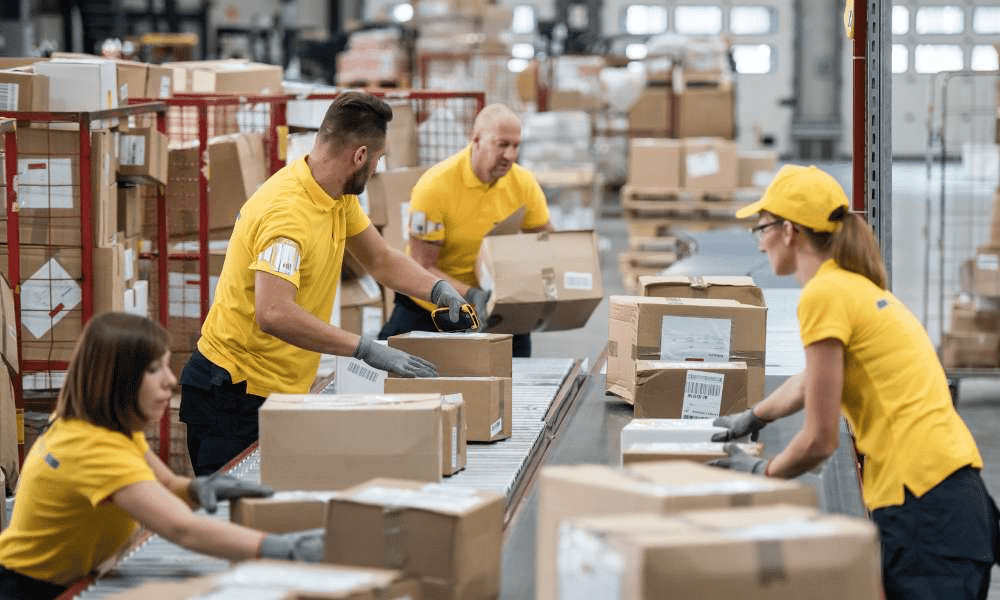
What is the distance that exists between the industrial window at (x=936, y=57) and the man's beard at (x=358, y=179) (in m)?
19.8

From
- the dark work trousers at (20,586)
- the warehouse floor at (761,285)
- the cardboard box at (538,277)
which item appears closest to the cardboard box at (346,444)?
the warehouse floor at (761,285)

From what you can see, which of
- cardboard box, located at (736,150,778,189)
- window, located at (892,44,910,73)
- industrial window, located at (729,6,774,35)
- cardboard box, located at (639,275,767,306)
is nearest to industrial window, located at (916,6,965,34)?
window, located at (892,44,910,73)

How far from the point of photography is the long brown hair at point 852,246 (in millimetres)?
3211

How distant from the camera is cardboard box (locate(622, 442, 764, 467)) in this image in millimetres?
3367

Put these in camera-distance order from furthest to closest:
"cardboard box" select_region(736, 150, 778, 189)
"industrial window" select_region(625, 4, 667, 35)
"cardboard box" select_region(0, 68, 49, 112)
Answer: "industrial window" select_region(625, 4, 667, 35), "cardboard box" select_region(736, 150, 778, 189), "cardboard box" select_region(0, 68, 49, 112)

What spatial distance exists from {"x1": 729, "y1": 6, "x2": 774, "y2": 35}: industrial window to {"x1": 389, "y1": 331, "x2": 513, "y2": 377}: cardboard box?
65.5ft

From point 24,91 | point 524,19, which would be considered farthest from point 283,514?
point 524,19

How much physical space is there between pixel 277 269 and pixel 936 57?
20.4 metres

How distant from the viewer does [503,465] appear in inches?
154

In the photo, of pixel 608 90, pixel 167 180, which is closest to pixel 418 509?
pixel 167 180

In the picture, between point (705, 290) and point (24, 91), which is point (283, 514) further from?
point (24, 91)

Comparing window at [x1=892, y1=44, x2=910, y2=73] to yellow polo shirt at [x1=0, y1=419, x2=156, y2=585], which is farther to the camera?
window at [x1=892, y1=44, x2=910, y2=73]

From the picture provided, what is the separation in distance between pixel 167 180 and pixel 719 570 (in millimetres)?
5293

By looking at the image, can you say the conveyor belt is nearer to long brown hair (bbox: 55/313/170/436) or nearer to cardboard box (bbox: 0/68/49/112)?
long brown hair (bbox: 55/313/170/436)
